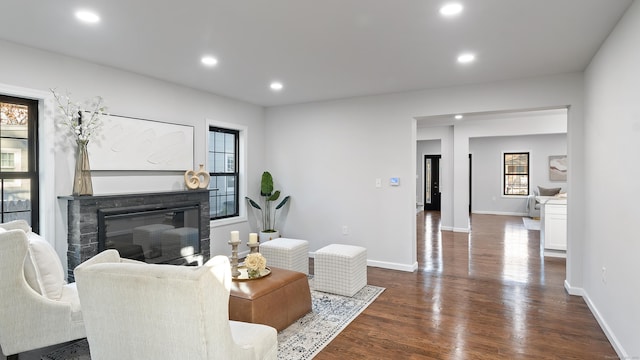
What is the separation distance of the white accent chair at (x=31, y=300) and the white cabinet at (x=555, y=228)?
6.47m

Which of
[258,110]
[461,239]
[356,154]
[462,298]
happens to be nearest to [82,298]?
[462,298]

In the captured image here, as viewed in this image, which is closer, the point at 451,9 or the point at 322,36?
the point at 451,9

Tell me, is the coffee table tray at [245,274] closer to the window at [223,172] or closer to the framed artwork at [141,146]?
the framed artwork at [141,146]

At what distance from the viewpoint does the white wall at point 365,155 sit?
4508 mm

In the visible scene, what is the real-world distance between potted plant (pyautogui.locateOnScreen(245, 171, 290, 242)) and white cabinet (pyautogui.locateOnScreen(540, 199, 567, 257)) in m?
4.38

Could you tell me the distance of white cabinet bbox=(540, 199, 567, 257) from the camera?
584cm

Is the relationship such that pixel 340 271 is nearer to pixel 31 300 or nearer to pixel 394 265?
pixel 394 265

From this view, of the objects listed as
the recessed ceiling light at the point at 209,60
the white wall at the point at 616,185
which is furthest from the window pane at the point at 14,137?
the white wall at the point at 616,185

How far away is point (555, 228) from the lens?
5914 millimetres

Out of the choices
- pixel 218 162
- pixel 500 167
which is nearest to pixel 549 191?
pixel 500 167

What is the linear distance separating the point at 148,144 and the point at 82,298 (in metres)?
2.76

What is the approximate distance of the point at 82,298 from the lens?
1.76m

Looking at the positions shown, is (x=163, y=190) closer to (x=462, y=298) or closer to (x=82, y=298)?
(x=82, y=298)

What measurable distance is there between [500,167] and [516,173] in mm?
504
